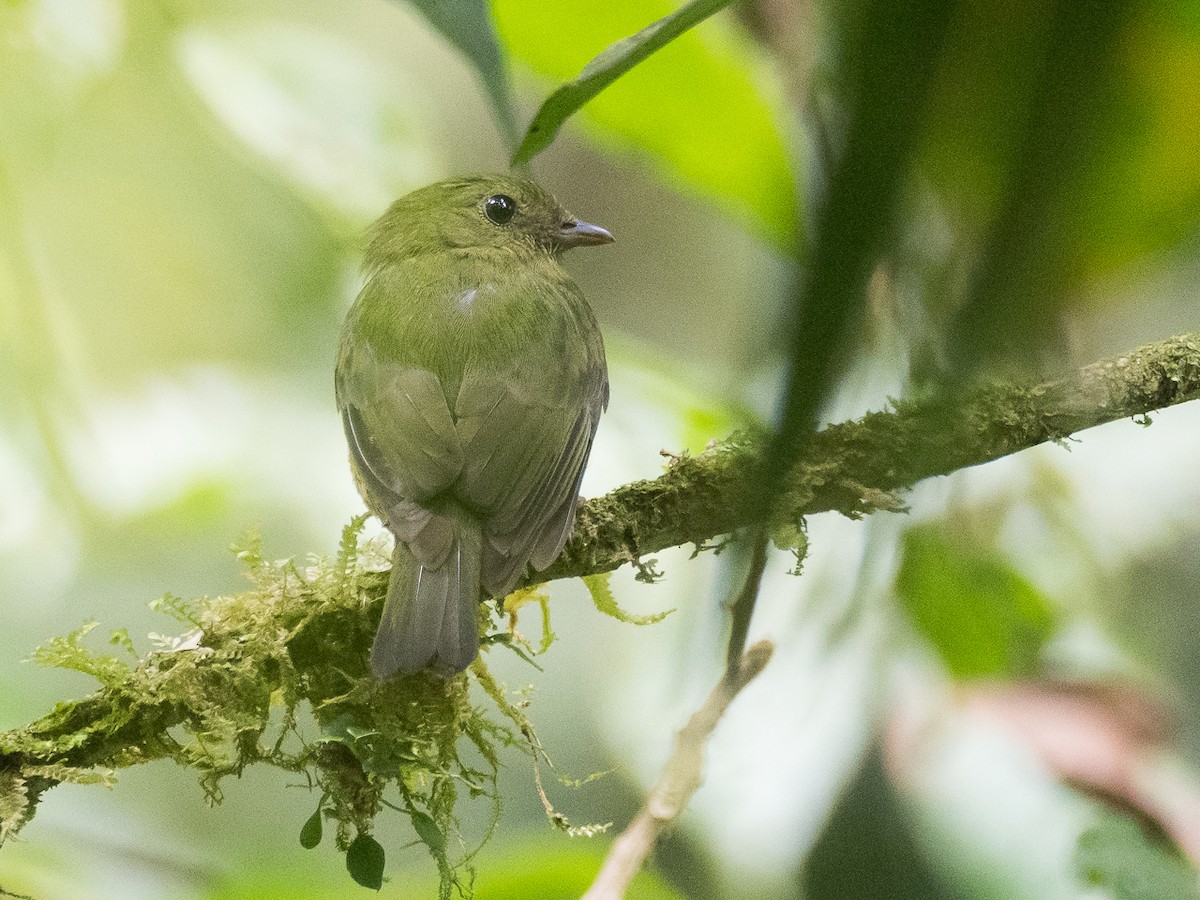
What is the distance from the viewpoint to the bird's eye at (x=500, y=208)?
2.48 m

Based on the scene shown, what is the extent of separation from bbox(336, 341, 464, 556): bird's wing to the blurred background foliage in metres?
0.46

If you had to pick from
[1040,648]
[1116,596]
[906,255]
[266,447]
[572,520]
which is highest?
[266,447]

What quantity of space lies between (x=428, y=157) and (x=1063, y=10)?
3293mm

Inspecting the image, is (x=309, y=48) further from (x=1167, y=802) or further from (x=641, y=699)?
(x=1167, y=802)

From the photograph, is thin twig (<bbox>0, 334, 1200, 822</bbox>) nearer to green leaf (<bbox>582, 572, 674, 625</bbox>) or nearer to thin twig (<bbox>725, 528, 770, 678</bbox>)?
green leaf (<bbox>582, 572, 674, 625</bbox>)

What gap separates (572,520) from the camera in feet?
5.41

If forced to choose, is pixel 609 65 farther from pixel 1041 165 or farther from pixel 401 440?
pixel 401 440

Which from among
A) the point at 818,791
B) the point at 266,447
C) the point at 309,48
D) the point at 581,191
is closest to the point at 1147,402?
the point at 818,791

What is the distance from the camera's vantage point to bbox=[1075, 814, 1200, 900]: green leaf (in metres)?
1.76

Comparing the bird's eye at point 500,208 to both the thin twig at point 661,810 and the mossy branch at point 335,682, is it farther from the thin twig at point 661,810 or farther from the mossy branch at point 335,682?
the thin twig at point 661,810

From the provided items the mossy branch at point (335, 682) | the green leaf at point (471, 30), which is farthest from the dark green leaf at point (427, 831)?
the green leaf at point (471, 30)

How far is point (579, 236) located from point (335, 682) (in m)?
1.31

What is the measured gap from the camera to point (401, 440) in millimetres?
1770

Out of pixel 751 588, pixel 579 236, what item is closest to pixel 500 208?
pixel 579 236
